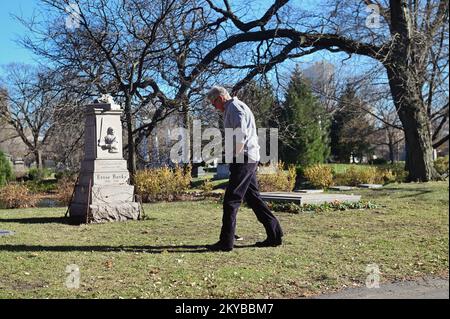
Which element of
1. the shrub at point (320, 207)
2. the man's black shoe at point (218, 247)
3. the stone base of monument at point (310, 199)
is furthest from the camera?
the stone base of monument at point (310, 199)

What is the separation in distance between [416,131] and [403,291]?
582 inches

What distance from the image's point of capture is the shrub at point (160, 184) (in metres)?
16.5

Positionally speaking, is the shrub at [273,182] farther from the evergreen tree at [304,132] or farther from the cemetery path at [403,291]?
the evergreen tree at [304,132]

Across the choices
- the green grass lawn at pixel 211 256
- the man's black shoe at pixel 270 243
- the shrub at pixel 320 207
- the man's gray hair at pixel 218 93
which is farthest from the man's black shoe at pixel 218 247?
the shrub at pixel 320 207

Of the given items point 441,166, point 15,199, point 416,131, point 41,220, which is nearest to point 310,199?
point 41,220

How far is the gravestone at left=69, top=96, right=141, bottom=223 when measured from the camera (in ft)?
34.0

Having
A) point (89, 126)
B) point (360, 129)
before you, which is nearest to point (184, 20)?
point (89, 126)

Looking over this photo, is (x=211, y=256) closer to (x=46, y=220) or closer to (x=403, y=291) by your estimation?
(x=403, y=291)

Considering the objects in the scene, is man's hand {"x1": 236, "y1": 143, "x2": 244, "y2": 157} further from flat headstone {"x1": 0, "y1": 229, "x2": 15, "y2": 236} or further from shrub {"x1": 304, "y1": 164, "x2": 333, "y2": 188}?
shrub {"x1": 304, "y1": 164, "x2": 333, "y2": 188}

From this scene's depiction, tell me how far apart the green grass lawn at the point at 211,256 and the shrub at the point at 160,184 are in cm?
607

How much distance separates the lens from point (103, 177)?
35.4ft

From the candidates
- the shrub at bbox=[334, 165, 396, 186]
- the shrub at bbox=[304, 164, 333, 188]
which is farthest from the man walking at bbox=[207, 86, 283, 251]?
the shrub at bbox=[334, 165, 396, 186]

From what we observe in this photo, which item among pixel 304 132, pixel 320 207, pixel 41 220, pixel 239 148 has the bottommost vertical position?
pixel 41 220
